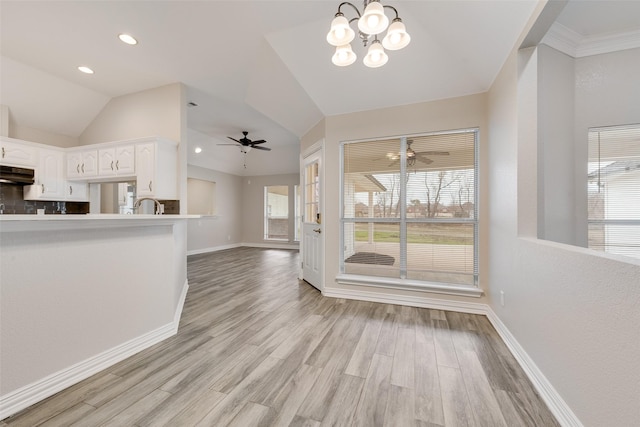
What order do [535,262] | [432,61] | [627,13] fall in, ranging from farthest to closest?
[432,61] < [627,13] < [535,262]

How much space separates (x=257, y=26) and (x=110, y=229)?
7.22ft

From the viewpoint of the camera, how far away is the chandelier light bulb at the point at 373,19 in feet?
4.70

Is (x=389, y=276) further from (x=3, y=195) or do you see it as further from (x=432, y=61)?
(x=3, y=195)

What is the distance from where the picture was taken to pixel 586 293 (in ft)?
4.17

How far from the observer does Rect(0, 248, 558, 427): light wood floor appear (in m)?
1.42

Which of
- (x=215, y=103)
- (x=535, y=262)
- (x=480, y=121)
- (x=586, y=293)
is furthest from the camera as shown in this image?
(x=215, y=103)

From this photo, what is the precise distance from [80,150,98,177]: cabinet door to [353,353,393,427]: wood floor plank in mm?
4535

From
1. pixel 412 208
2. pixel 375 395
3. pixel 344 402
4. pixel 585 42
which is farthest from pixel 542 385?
pixel 585 42

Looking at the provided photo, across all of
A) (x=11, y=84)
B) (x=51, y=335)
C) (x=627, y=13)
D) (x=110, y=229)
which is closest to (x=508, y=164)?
(x=627, y=13)

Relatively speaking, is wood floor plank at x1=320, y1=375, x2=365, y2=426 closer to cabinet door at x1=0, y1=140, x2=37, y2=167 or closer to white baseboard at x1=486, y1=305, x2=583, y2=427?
white baseboard at x1=486, y1=305, x2=583, y2=427

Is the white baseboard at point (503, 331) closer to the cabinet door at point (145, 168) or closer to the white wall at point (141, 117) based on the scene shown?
the cabinet door at point (145, 168)

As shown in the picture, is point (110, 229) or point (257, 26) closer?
point (110, 229)

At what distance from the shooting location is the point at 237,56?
9.17 feet

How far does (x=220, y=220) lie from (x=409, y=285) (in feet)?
21.7
